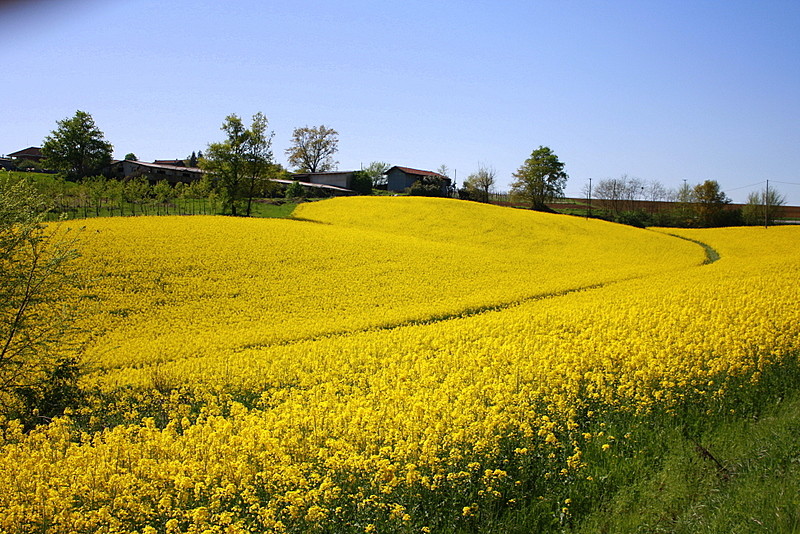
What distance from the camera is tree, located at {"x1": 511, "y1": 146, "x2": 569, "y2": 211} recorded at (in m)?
77.0

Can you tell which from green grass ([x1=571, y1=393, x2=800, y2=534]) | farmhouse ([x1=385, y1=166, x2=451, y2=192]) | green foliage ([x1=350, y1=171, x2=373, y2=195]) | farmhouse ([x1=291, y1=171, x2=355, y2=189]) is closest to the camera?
green grass ([x1=571, y1=393, x2=800, y2=534])

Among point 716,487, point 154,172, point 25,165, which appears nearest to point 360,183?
point 154,172

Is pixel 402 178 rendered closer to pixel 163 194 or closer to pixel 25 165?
pixel 163 194

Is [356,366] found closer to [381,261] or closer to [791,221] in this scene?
[381,261]

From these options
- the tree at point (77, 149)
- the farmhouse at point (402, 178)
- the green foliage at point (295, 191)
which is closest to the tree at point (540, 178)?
the farmhouse at point (402, 178)

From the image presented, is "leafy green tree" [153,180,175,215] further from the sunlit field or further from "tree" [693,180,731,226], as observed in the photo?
"tree" [693,180,731,226]

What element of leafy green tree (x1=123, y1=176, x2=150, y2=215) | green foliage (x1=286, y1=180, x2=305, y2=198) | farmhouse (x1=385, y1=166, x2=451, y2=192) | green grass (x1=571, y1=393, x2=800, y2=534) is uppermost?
farmhouse (x1=385, y1=166, x2=451, y2=192)

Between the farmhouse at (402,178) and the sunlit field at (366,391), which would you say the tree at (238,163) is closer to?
the sunlit field at (366,391)

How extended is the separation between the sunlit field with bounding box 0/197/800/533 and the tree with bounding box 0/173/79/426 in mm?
607

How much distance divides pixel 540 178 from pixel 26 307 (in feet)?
246

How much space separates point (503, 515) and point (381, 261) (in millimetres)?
18964

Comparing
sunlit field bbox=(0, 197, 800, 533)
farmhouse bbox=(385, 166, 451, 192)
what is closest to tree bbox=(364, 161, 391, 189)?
farmhouse bbox=(385, 166, 451, 192)

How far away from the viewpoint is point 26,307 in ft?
27.6

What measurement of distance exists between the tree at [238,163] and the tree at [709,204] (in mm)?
53158
